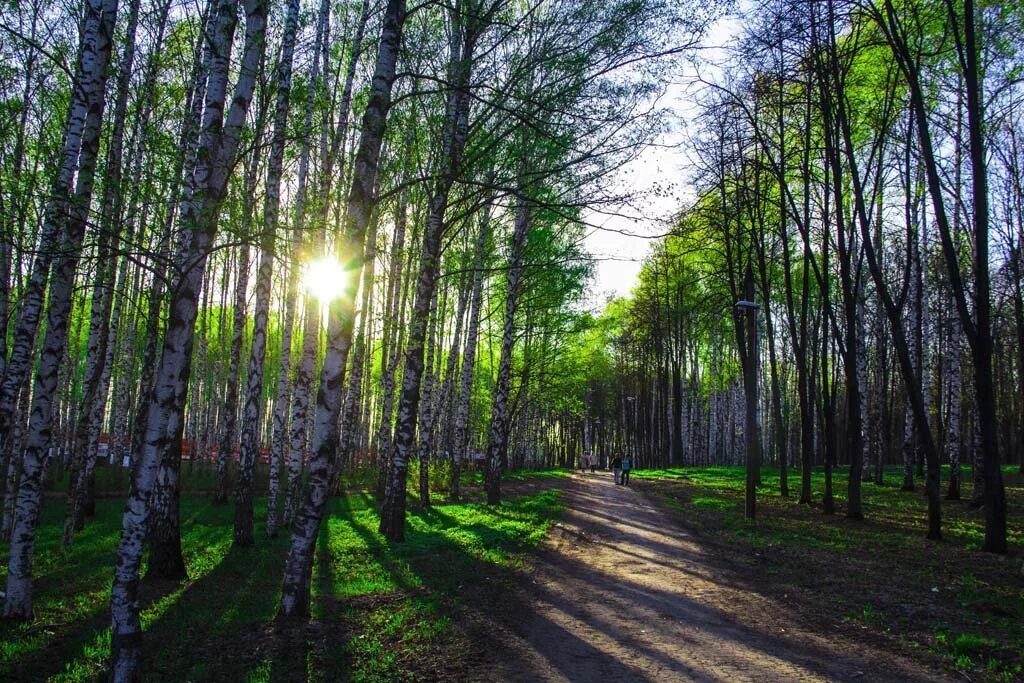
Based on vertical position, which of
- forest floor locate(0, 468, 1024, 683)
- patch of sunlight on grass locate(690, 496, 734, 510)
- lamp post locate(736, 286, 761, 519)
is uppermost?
lamp post locate(736, 286, 761, 519)

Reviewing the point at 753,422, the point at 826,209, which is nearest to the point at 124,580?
the point at 753,422

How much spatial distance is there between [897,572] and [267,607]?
9120 mm

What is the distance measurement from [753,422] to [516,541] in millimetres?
7994

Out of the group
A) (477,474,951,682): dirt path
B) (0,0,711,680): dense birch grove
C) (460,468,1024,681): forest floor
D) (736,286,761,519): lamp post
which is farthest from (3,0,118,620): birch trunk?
(736,286,761,519): lamp post

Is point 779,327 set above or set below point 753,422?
above

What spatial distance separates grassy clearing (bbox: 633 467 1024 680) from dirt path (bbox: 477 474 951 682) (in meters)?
0.48

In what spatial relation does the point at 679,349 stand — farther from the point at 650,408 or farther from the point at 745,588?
the point at 745,588

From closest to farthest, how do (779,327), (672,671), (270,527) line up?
1. (672,671)
2. (270,527)
3. (779,327)

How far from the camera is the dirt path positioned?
5.26 meters

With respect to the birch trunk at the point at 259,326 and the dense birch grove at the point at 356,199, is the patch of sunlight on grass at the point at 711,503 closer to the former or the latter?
the dense birch grove at the point at 356,199

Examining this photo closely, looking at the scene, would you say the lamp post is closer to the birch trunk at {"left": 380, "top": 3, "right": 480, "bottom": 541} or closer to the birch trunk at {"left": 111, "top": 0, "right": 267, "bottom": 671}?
the birch trunk at {"left": 380, "top": 3, "right": 480, "bottom": 541}

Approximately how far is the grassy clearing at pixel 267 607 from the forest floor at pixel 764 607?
84 centimetres

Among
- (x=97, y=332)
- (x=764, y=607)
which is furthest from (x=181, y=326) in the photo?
(x=97, y=332)

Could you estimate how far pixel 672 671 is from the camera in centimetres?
523
